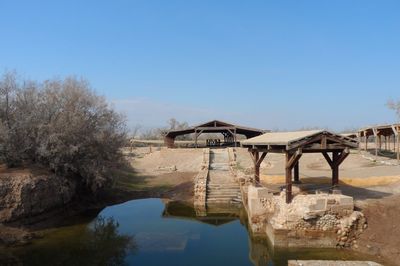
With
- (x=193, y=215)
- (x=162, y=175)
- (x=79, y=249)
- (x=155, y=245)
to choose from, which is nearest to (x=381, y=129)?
(x=162, y=175)

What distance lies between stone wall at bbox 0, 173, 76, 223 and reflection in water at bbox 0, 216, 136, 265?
5.74 feet

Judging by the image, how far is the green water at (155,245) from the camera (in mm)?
13328

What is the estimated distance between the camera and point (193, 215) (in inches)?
834

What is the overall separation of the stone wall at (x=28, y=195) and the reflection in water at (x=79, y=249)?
1.75 meters

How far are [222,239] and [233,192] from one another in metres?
7.99

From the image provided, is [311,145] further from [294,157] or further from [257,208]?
[257,208]

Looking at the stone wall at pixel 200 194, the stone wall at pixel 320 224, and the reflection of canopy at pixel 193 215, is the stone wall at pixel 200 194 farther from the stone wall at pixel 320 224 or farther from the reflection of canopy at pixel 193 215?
the stone wall at pixel 320 224

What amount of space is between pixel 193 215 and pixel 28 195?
869 centimetres

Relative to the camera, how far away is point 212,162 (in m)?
32.7

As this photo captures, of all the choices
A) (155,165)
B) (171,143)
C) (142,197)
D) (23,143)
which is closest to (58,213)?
(23,143)

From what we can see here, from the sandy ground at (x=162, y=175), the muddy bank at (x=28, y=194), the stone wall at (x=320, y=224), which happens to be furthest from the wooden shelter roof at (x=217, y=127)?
the stone wall at (x=320, y=224)

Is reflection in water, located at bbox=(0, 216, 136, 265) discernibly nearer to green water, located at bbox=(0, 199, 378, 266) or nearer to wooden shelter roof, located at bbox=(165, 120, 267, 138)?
green water, located at bbox=(0, 199, 378, 266)

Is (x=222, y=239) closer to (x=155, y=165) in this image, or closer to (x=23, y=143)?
(x=23, y=143)

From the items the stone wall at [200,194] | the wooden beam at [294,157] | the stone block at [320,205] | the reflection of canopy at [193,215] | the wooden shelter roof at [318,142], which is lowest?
the reflection of canopy at [193,215]
